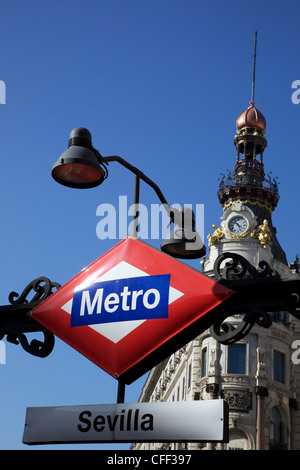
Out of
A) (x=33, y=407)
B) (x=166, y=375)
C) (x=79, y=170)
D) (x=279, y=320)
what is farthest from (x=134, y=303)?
(x=166, y=375)

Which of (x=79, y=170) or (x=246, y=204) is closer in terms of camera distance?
(x=79, y=170)

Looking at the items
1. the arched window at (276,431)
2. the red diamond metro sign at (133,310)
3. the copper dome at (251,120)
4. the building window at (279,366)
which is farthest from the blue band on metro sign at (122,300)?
the copper dome at (251,120)

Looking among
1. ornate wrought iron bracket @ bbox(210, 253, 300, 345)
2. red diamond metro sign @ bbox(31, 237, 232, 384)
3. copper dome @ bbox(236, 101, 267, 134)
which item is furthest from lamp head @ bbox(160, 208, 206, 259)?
copper dome @ bbox(236, 101, 267, 134)

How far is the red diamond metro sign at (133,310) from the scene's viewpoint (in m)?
6.91

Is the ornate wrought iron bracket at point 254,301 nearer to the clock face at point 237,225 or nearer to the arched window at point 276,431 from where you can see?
the arched window at point 276,431

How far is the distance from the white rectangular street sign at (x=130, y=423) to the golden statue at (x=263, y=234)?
44.7 metres

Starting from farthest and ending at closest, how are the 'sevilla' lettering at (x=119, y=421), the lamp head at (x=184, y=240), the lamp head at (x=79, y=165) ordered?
1. the lamp head at (x=184, y=240)
2. the lamp head at (x=79, y=165)
3. the 'sevilla' lettering at (x=119, y=421)

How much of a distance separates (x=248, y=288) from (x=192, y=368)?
4250 cm

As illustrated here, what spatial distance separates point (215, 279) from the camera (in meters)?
7.23

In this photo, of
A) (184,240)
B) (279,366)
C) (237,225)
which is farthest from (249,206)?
(184,240)

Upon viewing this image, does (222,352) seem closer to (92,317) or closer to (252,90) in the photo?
(252,90)

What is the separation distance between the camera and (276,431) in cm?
4694

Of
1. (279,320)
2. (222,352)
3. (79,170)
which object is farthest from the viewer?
(279,320)
